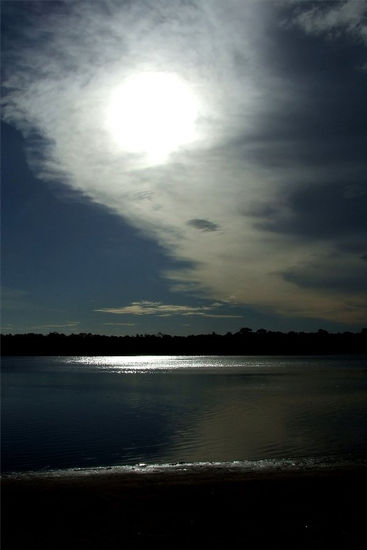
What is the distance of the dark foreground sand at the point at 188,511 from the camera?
1221cm

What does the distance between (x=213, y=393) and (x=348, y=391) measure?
688 inches

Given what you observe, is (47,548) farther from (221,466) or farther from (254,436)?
(254,436)

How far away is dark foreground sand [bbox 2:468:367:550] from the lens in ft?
40.1

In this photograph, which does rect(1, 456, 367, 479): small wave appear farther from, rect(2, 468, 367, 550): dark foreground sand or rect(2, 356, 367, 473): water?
rect(2, 468, 367, 550): dark foreground sand

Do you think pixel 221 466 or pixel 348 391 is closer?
pixel 221 466

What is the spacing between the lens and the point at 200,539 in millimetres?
12250

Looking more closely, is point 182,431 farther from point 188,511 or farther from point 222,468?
point 188,511

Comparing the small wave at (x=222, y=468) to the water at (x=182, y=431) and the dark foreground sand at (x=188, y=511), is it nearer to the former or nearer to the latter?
the water at (x=182, y=431)

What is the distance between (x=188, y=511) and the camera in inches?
567

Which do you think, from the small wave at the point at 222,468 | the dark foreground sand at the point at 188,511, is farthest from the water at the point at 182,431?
the dark foreground sand at the point at 188,511

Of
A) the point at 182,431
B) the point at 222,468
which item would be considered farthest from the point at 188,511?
the point at 182,431

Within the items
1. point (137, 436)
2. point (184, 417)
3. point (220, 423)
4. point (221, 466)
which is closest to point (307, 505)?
point (221, 466)

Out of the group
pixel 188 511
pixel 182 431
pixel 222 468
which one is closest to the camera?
pixel 188 511

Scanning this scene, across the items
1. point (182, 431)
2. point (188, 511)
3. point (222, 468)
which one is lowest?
point (182, 431)
